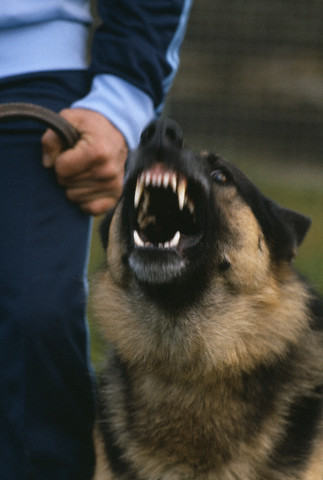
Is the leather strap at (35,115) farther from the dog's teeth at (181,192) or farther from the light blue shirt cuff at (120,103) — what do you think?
the dog's teeth at (181,192)

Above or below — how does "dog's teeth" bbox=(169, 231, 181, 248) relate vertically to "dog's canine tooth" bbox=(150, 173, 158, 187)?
below

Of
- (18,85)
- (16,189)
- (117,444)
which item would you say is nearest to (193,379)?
(117,444)

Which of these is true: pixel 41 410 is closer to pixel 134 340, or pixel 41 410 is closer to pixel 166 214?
pixel 134 340

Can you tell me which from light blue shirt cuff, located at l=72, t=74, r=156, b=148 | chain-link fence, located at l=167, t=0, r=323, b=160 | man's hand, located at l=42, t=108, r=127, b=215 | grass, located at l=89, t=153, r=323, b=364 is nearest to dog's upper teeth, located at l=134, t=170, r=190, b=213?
man's hand, located at l=42, t=108, r=127, b=215

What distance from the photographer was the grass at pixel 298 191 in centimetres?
541

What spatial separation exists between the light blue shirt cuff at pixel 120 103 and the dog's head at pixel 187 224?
26 cm

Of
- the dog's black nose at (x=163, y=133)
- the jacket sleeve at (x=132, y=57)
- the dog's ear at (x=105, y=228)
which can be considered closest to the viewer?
the dog's black nose at (x=163, y=133)

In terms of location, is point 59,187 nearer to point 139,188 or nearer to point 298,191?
point 139,188

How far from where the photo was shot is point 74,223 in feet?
7.88

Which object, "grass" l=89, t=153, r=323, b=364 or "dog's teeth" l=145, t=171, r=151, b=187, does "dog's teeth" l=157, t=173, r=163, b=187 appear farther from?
"grass" l=89, t=153, r=323, b=364

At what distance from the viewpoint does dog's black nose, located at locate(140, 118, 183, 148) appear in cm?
213

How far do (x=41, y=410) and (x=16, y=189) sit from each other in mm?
738

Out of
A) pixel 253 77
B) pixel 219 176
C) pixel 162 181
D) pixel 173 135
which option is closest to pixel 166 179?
pixel 162 181

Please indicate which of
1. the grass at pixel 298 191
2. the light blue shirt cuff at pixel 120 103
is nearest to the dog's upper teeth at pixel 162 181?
the light blue shirt cuff at pixel 120 103
